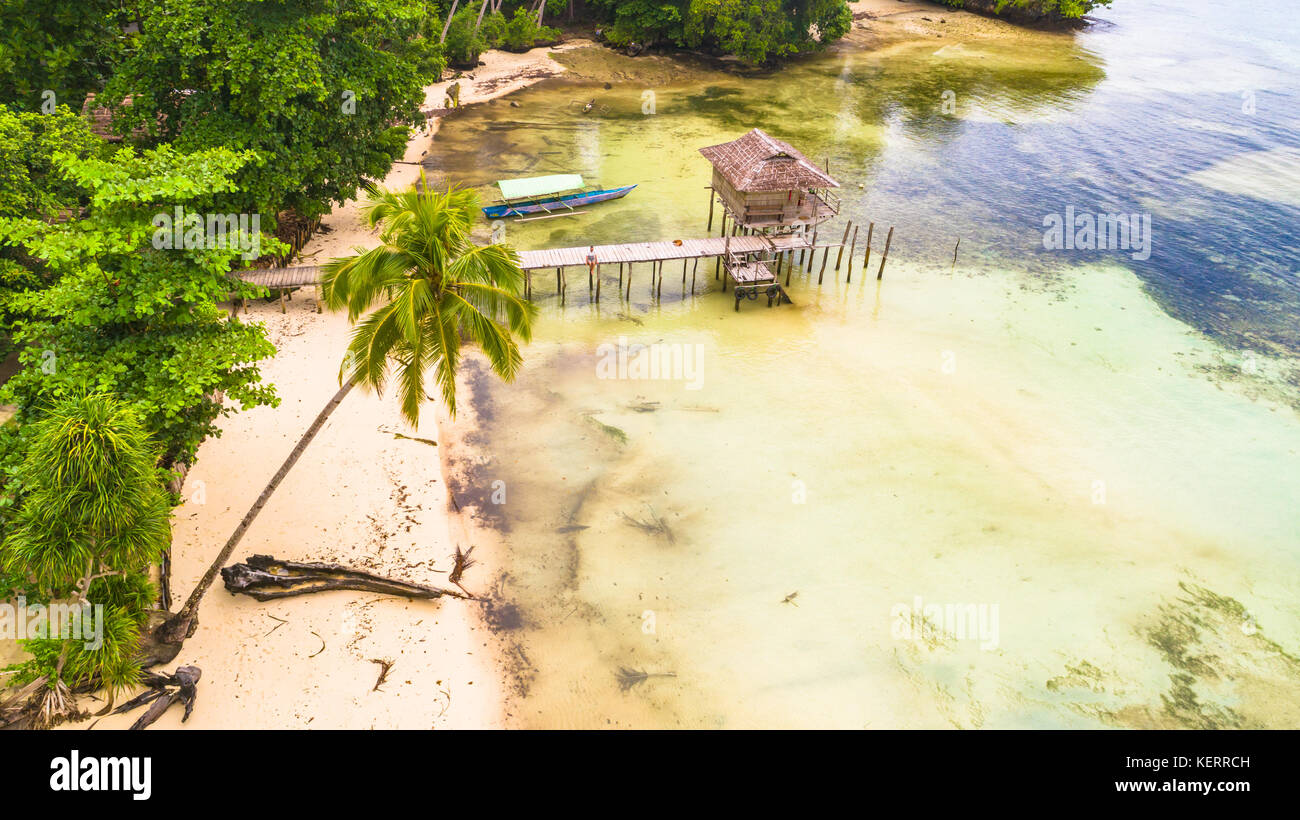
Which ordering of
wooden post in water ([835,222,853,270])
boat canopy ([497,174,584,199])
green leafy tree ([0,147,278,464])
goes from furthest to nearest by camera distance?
boat canopy ([497,174,584,199]) < wooden post in water ([835,222,853,270]) < green leafy tree ([0,147,278,464])

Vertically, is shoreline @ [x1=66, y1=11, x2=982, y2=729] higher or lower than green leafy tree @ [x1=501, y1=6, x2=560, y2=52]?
lower

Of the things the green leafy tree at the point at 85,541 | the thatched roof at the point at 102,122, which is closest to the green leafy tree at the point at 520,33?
the thatched roof at the point at 102,122

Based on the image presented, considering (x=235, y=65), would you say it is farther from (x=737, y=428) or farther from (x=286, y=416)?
(x=737, y=428)
